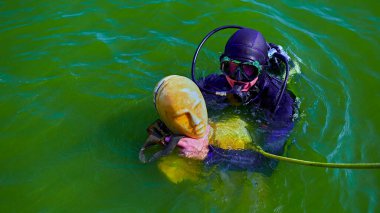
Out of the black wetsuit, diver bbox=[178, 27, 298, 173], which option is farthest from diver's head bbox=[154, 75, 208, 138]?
the black wetsuit

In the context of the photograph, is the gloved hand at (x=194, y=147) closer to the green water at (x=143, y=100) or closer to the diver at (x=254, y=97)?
the diver at (x=254, y=97)

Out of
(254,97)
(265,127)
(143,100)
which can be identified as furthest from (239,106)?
(143,100)

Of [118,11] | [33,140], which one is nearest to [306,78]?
[118,11]

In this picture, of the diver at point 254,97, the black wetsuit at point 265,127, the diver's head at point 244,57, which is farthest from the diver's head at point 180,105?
the diver's head at point 244,57

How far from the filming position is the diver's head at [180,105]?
9.98 feet

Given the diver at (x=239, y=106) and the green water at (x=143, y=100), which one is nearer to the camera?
the diver at (x=239, y=106)

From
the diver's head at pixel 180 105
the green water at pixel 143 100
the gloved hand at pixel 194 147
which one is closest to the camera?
the diver's head at pixel 180 105

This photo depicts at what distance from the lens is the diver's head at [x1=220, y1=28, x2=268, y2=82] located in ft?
12.2

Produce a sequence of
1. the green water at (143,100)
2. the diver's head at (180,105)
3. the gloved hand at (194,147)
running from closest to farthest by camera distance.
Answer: the diver's head at (180,105)
the gloved hand at (194,147)
the green water at (143,100)

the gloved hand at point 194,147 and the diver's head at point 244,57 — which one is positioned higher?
the diver's head at point 244,57

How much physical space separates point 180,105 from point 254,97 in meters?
1.25

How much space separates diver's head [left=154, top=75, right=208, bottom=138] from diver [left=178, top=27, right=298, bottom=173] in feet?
1.14

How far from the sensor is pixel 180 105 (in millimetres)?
3053

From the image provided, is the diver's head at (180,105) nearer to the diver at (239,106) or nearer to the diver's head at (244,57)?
the diver at (239,106)
